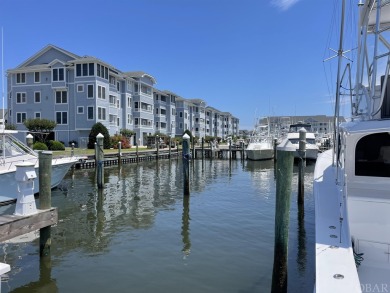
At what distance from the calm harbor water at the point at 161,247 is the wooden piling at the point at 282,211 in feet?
2.50

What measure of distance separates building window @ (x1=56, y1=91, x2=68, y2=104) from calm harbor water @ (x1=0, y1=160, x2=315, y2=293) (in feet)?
102

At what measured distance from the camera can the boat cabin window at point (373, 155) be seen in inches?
227

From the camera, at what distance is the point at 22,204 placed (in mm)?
7129

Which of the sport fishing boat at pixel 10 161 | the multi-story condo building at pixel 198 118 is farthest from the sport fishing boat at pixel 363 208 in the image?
the multi-story condo building at pixel 198 118

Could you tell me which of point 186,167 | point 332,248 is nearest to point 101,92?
point 186,167

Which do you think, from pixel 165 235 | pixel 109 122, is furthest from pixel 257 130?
pixel 165 235

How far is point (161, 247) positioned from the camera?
9680mm

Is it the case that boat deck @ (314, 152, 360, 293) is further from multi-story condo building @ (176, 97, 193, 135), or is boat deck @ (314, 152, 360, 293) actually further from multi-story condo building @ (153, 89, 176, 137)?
multi-story condo building @ (176, 97, 193, 135)

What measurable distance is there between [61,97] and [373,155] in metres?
45.6

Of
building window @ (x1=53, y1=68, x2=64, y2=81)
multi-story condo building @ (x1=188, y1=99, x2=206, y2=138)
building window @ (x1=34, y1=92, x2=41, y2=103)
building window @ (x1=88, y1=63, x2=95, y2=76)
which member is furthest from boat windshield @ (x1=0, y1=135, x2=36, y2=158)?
multi-story condo building @ (x1=188, y1=99, x2=206, y2=138)

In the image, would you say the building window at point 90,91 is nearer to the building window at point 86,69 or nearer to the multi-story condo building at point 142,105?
the building window at point 86,69

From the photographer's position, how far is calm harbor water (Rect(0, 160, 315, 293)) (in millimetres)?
7430

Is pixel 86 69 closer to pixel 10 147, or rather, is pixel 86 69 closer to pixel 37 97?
pixel 37 97

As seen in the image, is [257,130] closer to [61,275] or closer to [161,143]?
[161,143]
